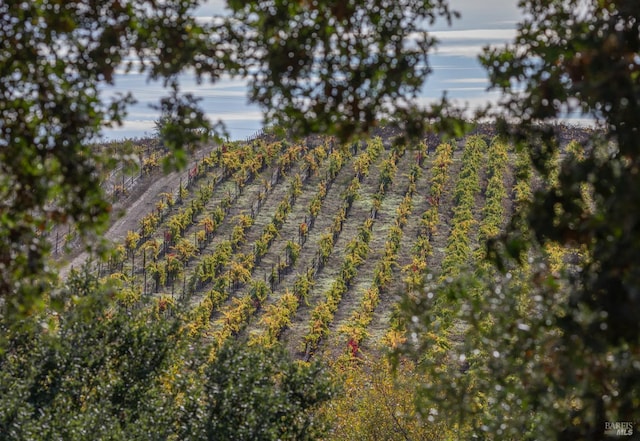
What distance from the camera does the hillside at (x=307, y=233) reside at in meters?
38.6

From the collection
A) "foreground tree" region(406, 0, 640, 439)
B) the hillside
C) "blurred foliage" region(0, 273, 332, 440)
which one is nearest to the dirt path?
the hillside

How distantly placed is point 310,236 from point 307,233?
1.22ft

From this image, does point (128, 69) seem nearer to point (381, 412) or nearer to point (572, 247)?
point (572, 247)

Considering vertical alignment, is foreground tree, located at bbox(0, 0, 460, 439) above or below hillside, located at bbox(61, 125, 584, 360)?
above

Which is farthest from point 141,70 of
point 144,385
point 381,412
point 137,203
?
point 137,203

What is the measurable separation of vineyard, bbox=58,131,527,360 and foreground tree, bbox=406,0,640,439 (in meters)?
24.5

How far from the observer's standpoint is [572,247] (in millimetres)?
6008

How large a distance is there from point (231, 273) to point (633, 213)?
1536 inches

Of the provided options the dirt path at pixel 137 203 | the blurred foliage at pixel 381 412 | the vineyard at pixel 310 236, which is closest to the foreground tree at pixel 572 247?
the blurred foliage at pixel 381 412

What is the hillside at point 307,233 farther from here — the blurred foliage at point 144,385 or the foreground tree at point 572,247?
the foreground tree at point 572,247

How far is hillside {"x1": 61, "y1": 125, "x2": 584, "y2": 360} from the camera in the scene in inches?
1518

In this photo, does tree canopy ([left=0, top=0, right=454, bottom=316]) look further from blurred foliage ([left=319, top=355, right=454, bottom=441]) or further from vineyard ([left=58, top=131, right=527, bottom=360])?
vineyard ([left=58, top=131, right=527, bottom=360])

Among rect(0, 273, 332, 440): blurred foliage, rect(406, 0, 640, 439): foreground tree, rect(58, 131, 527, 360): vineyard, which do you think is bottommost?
rect(58, 131, 527, 360): vineyard

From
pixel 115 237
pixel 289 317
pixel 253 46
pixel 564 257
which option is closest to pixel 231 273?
pixel 289 317
